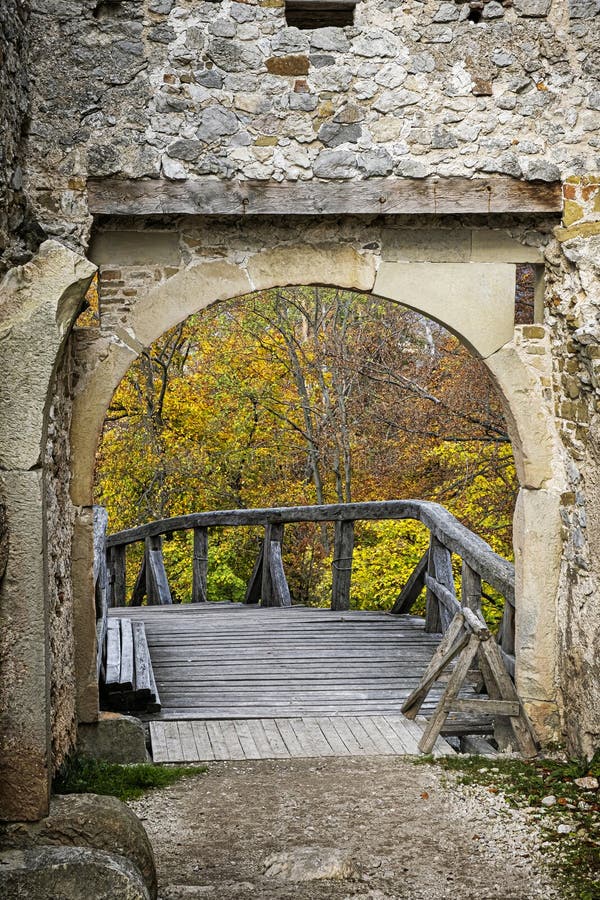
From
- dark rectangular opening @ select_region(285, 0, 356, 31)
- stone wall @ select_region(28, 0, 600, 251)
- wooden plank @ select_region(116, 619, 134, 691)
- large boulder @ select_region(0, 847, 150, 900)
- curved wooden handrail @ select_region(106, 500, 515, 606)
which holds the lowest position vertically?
wooden plank @ select_region(116, 619, 134, 691)

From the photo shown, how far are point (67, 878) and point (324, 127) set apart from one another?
3.73 meters

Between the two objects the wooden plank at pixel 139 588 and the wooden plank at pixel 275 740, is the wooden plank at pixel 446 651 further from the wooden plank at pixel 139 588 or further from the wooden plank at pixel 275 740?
the wooden plank at pixel 139 588

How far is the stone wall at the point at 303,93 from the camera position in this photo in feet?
16.2

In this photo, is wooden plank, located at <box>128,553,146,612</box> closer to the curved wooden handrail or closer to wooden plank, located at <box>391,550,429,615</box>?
the curved wooden handrail

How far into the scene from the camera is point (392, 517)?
838 centimetres

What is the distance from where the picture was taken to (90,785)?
4715 millimetres

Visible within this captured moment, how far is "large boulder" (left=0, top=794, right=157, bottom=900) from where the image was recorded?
9.54 feet

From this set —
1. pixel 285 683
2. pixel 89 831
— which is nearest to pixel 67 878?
pixel 89 831

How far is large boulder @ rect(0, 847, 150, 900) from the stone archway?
8.33 ft

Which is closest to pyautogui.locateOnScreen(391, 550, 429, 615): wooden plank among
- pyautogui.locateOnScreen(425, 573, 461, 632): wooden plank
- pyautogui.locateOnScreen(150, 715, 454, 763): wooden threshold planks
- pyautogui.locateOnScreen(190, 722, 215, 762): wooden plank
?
pyautogui.locateOnScreen(425, 573, 461, 632): wooden plank

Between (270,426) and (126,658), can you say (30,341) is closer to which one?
(126,658)

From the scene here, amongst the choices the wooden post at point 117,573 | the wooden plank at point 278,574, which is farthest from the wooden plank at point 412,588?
the wooden post at point 117,573

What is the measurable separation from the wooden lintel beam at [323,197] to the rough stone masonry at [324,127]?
44 mm

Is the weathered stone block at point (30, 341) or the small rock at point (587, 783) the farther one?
the small rock at point (587, 783)
